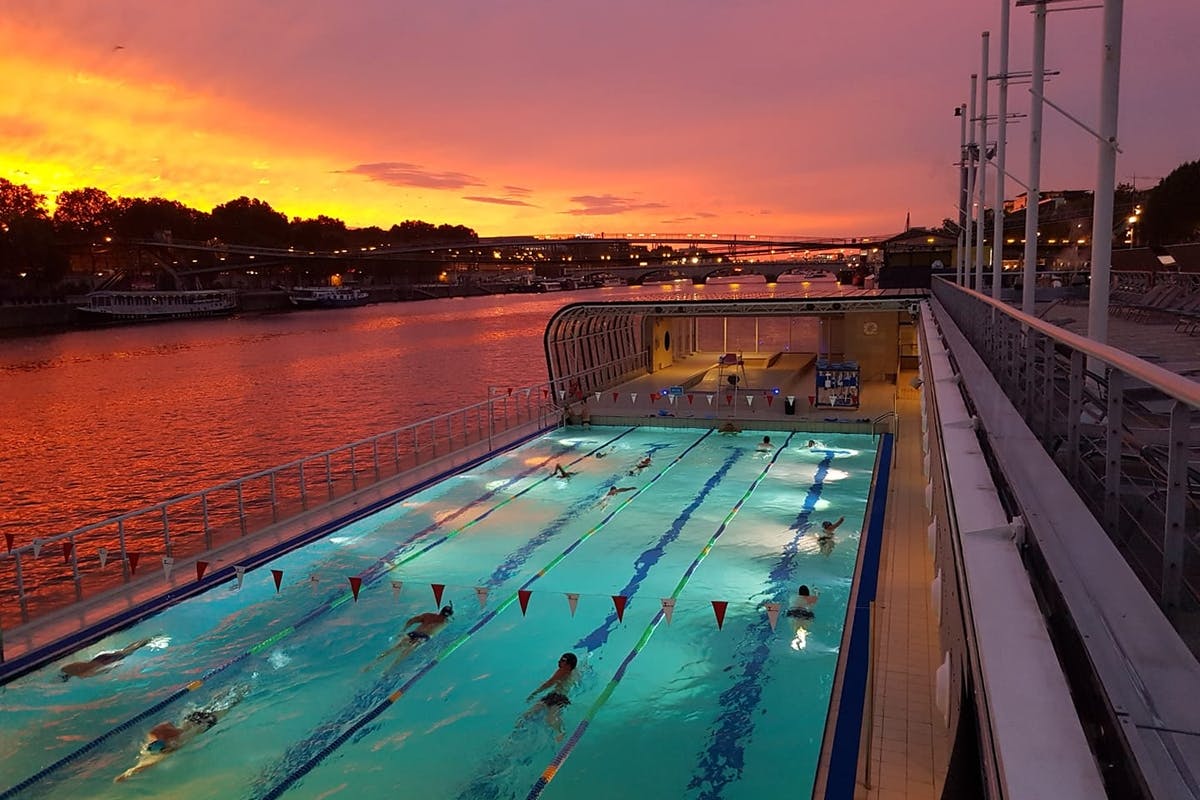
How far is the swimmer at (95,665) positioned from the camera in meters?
10.5

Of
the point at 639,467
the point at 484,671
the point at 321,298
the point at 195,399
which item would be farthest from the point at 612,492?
the point at 321,298

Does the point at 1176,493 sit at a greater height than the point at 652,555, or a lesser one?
greater

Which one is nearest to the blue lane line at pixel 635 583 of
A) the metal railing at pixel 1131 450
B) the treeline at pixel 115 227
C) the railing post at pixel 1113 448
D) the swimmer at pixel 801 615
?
the swimmer at pixel 801 615

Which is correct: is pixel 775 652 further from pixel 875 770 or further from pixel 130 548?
pixel 130 548

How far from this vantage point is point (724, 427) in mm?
25344

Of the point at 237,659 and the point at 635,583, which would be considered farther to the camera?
the point at 635,583

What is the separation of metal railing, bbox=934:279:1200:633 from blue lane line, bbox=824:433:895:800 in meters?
3.54

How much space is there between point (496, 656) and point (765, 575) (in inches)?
196

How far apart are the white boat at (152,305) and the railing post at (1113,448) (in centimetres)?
11032

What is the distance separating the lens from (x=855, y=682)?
9.30m

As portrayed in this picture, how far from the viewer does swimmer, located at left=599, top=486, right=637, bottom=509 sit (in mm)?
18422

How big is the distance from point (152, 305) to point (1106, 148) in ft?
378

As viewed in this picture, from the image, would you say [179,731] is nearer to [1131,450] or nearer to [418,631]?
[418,631]

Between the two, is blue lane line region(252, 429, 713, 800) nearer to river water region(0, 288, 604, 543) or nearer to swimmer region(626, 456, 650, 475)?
swimmer region(626, 456, 650, 475)
